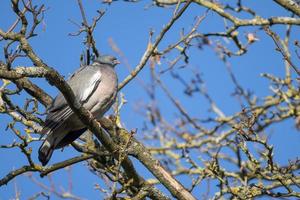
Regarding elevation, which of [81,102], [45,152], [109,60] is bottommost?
[45,152]

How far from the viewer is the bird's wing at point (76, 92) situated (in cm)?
551

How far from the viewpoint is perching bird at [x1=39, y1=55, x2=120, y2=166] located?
18.4ft

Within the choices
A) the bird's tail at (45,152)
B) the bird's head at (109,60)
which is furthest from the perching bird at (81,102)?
the bird's head at (109,60)

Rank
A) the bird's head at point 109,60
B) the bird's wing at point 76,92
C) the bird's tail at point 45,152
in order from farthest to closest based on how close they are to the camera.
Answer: the bird's head at point 109,60 → the bird's tail at point 45,152 → the bird's wing at point 76,92

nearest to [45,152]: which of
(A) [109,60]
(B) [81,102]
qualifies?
(B) [81,102]

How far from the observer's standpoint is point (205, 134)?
314 inches

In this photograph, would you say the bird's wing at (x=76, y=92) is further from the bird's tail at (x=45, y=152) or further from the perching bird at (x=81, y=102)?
the bird's tail at (x=45, y=152)

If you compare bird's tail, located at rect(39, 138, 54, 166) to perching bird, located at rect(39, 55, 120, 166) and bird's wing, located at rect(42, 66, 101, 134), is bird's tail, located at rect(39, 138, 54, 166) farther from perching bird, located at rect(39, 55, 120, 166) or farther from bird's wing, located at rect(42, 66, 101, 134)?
bird's wing, located at rect(42, 66, 101, 134)

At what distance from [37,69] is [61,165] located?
94cm

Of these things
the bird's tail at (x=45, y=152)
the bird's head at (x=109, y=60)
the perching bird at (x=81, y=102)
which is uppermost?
the bird's head at (x=109, y=60)

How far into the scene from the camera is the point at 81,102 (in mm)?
6078

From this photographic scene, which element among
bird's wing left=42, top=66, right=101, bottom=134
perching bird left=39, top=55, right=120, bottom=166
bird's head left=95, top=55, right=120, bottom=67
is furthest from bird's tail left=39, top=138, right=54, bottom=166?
bird's head left=95, top=55, right=120, bottom=67

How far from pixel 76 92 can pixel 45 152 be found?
788 mm

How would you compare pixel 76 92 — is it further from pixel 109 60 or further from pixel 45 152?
pixel 109 60
